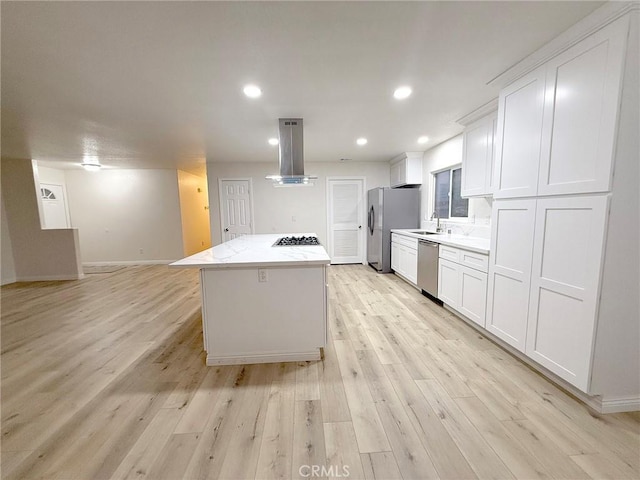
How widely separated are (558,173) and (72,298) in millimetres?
5967

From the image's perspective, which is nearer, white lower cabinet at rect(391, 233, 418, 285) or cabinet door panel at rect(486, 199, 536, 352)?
cabinet door panel at rect(486, 199, 536, 352)

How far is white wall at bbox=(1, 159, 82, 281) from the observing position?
15.4 feet

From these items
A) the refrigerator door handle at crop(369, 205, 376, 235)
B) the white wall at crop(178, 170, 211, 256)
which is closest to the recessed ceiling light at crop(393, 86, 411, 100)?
the refrigerator door handle at crop(369, 205, 376, 235)

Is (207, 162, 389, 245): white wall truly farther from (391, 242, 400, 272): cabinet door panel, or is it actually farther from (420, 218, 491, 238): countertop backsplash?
(420, 218, 491, 238): countertop backsplash

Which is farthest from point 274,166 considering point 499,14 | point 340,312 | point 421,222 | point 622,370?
point 622,370

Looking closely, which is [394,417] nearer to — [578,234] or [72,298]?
[578,234]

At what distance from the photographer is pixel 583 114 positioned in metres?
1.52

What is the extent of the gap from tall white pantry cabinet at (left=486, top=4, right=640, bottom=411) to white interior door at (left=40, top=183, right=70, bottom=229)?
873 centimetres

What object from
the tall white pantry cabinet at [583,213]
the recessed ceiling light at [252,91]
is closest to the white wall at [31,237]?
the recessed ceiling light at [252,91]

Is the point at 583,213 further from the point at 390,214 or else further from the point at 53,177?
the point at 53,177

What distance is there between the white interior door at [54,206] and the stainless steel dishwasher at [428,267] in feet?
26.3

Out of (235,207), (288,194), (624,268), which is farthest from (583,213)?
(235,207)

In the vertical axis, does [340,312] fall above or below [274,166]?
below

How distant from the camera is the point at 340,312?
124 inches
